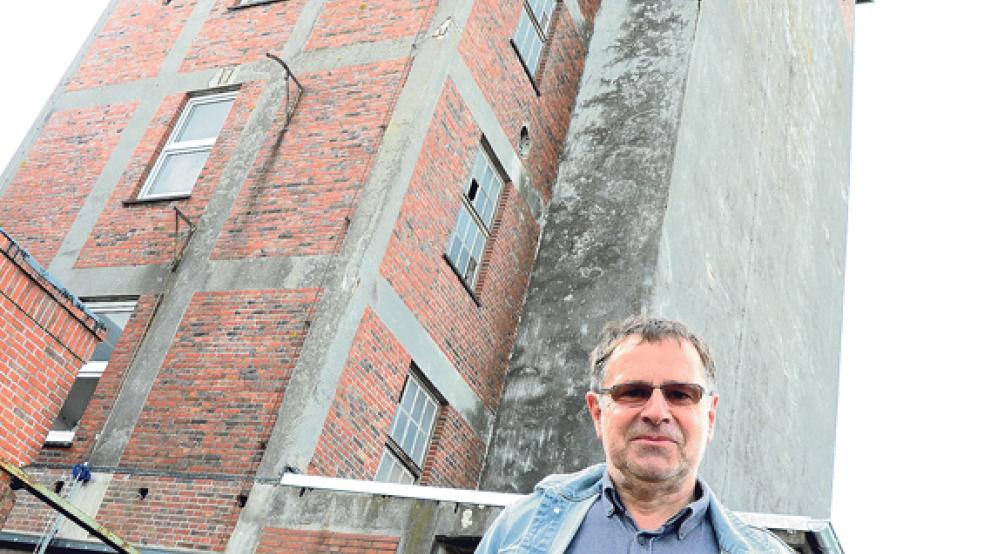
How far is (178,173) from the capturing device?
13.6 meters

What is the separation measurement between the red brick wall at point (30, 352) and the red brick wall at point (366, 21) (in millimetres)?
6725

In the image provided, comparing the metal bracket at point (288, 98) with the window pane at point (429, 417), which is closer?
Result: the window pane at point (429, 417)

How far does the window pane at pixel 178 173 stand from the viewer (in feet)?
44.1

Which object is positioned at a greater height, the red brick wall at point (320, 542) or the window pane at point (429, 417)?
the window pane at point (429, 417)

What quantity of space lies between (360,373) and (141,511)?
107 inches

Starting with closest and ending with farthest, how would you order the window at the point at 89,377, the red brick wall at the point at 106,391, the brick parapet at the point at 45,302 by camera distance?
the brick parapet at the point at 45,302 < the red brick wall at the point at 106,391 < the window at the point at 89,377

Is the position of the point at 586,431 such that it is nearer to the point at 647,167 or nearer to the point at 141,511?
the point at 647,167

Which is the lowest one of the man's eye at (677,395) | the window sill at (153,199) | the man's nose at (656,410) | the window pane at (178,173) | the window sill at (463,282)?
the man's nose at (656,410)

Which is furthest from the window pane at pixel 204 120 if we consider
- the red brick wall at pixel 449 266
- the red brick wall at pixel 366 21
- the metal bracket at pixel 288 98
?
the red brick wall at pixel 449 266

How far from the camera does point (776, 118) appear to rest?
18984 millimetres

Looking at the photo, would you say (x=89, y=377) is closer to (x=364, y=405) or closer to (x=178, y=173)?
(x=178, y=173)

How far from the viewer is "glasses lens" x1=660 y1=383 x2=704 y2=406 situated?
271cm

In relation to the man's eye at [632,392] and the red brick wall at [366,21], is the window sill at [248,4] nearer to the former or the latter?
the red brick wall at [366,21]

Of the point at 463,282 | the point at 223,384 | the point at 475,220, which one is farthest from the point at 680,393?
the point at 475,220
